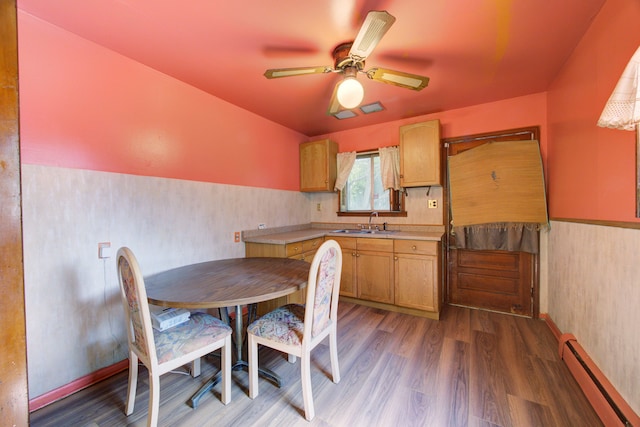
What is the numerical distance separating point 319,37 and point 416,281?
2.42 meters

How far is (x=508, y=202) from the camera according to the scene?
2549 mm

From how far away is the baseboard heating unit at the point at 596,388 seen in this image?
117 centimetres

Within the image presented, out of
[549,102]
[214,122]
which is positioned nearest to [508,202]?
[549,102]

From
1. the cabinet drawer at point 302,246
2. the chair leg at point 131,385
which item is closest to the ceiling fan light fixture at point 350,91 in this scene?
the cabinet drawer at point 302,246

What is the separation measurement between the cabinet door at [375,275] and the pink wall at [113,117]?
5.74 ft

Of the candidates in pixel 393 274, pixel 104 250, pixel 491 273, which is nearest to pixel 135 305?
pixel 104 250

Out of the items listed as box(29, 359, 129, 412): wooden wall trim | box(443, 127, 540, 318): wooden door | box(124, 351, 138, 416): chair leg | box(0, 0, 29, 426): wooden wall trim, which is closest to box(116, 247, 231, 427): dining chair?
box(124, 351, 138, 416): chair leg

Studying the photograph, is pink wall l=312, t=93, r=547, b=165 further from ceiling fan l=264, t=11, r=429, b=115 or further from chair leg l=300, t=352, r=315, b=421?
chair leg l=300, t=352, r=315, b=421

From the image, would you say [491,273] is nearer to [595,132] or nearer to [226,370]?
[595,132]

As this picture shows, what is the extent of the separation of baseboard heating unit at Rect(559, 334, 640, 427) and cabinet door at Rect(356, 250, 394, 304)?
1.42 m

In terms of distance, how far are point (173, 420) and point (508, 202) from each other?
10.9 ft

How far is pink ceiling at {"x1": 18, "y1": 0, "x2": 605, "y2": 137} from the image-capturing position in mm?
1384

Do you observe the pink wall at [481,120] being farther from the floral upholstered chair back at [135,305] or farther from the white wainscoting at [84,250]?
the floral upholstered chair back at [135,305]

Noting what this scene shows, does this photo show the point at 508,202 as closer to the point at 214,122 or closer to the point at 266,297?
the point at 266,297
